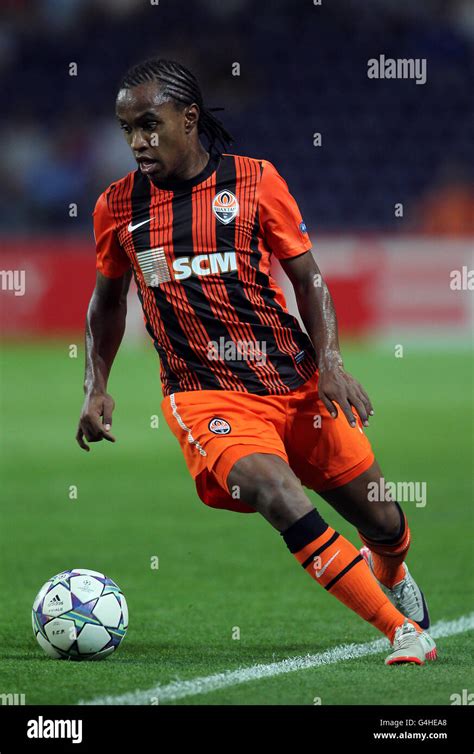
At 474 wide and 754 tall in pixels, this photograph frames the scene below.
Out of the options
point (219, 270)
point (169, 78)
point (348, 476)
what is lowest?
point (348, 476)

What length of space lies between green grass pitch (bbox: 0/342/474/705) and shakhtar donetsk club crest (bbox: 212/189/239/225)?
1735mm

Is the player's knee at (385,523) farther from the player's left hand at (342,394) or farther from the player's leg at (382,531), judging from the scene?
the player's left hand at (342,394)

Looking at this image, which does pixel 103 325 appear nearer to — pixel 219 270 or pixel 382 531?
pixel 219 270

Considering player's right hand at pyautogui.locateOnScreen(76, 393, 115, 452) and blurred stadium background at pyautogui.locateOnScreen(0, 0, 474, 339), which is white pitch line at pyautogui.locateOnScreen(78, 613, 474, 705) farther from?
blurred stadium background at pyautogui.locateOnScreen(0, 0, 474, 339)

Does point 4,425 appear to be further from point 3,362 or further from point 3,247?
point 3,247

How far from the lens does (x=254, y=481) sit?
4.57 m

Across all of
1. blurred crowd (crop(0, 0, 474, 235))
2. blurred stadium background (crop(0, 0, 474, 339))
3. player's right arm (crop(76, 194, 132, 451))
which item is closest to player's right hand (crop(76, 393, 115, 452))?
→ player's right arm (crop(76, 194, 132, 451))

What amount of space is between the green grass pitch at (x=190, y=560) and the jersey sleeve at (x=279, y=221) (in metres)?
1.62

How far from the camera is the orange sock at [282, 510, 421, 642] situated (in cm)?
461

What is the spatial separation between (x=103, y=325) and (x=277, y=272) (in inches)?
557

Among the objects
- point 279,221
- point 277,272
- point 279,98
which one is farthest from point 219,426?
point 279,98

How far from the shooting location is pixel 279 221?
4957 mm

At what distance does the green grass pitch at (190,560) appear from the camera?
4555 millimetres

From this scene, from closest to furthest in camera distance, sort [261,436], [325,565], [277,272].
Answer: [325,565], [261,436], [277,272]
